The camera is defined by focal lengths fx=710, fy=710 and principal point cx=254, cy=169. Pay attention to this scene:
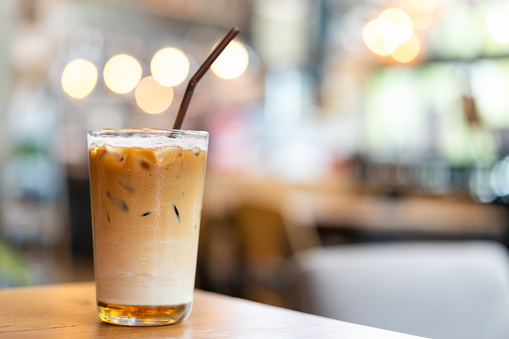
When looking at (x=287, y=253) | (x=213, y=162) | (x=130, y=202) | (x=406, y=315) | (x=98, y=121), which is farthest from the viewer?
(x=213, y=162)

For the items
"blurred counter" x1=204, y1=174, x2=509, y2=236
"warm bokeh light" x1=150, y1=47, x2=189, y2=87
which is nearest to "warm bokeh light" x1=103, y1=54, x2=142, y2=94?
"warm bokeh light" x1=150, y1=47, x2=189, y2=87

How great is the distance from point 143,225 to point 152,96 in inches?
248

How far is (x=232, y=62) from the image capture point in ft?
19.8

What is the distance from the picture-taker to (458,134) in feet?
19.4

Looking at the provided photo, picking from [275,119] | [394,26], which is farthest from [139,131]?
[275,119]

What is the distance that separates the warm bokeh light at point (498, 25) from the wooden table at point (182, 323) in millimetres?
5178

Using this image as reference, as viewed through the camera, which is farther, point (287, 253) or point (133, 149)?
point (287, 253)

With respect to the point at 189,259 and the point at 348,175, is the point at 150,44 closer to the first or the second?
the point at 348,175

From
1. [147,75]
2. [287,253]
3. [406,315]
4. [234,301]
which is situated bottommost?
→ [287,253]

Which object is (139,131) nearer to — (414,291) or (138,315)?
(138,315)

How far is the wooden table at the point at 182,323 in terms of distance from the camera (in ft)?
2.07

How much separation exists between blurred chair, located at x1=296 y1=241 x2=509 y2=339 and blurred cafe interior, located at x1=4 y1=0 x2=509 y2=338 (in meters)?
1.69

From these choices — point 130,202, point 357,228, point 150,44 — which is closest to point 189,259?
point 130,202

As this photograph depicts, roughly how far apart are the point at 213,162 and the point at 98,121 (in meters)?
1.48
